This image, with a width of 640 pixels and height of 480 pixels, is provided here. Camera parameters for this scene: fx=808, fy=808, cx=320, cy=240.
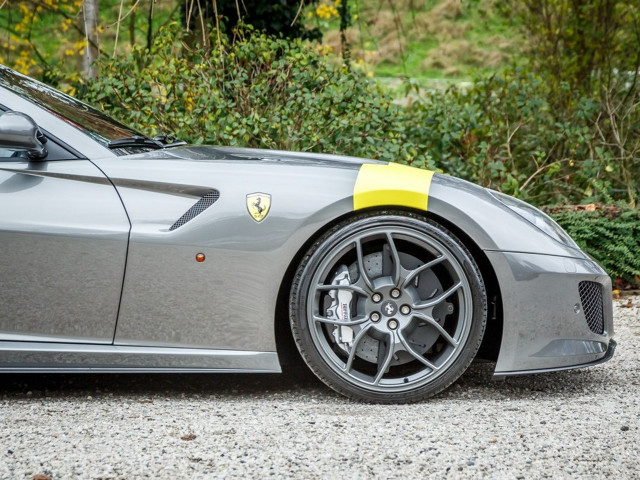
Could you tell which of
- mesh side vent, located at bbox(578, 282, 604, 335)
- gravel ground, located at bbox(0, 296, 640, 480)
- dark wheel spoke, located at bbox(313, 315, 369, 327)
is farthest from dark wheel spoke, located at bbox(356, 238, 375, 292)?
mesh side vent, located at bbox(578, 282, 604, 335)

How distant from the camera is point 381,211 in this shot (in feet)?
10.5

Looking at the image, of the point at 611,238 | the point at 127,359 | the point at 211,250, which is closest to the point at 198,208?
the point at 211,250

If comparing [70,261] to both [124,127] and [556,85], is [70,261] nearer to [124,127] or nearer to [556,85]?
[124,127]

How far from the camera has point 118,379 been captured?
3.73m

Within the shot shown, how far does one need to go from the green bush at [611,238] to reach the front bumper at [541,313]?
265cm

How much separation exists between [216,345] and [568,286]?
141cm

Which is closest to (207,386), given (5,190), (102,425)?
(102,425)

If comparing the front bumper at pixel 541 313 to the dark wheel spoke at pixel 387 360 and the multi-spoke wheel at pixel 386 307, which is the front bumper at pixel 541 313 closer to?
the multi-spoke wheel at pixel 386 307

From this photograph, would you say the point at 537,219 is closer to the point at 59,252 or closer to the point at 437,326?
the point at 437,326

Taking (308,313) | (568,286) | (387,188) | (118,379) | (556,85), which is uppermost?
(556,85)

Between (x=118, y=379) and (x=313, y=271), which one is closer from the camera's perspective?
(x=313, y=271)

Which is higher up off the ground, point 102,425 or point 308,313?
point 308,313

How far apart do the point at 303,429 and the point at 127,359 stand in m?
0.77

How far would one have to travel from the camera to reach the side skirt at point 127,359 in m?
3.17
